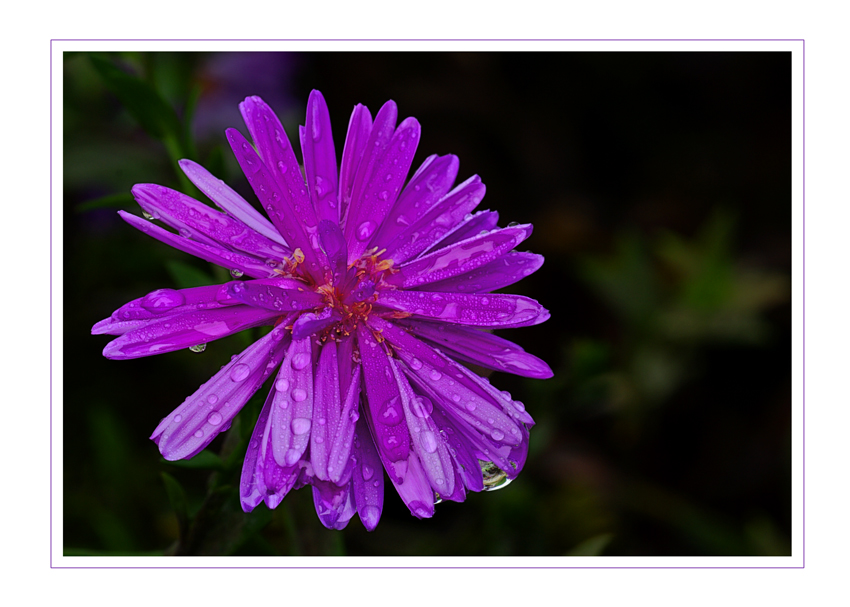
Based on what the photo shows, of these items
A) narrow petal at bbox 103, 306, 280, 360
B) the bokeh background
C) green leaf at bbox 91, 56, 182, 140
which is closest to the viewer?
narrow petal at bbox 103, 306, 280, 360

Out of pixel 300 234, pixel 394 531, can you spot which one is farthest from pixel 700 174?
pixel 300 234

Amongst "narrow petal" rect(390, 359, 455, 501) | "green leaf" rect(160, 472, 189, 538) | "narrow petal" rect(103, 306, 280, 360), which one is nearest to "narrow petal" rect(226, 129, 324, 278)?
"narrow petal" rect(103, 306, 280, 360)

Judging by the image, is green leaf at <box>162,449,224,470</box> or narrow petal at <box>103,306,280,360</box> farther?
green leaf at <box>162,449,224,470</box>

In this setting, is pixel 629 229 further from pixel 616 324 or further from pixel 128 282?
pixel 128 282

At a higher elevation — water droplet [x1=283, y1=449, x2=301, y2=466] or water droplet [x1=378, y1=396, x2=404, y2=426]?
water droplet [x1=378, y1=396, x2=404, y2=426]

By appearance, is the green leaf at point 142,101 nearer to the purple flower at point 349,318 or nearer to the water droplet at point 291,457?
the purple flower at point 349,318

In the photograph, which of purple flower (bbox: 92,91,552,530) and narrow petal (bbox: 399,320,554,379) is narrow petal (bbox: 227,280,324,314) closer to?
purple flower (bbox: 92,91,552,530)

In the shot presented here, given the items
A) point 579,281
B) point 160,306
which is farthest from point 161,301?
point 579,281

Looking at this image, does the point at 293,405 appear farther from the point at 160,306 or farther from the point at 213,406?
the point at 160,306
